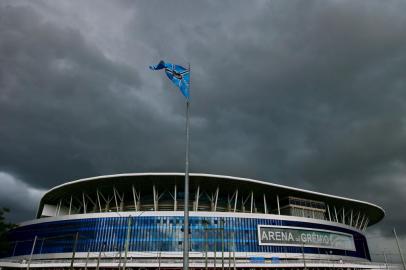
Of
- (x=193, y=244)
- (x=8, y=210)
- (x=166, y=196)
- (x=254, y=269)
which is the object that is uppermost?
(x=166, y=196)

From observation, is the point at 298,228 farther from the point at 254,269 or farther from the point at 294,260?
the point at 254,269

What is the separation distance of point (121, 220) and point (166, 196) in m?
17.1

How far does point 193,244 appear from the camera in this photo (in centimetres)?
8481

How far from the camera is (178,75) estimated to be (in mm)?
25250

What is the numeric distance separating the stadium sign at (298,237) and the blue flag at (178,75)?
74021 millimetres

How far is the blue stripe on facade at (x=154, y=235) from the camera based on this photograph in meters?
84.8

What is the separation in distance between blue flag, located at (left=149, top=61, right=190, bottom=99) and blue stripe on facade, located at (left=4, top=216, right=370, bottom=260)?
64673mm

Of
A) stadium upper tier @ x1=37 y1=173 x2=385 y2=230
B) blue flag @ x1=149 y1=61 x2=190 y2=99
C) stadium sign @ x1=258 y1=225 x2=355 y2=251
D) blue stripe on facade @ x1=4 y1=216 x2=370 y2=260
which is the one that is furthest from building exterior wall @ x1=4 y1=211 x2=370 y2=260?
blue flag @ x1=149 y1=61 x2=190 y2=99

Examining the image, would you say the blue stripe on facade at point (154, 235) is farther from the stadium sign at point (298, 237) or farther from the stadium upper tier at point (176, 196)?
the stadium upper tier at point (176, 196)

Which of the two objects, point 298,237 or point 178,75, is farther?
point 298,237

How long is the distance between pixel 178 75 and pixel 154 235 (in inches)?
2717

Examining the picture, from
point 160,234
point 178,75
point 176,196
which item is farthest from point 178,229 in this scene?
point 178,75

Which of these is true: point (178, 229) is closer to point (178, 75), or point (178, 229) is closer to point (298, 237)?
point (298, 237)

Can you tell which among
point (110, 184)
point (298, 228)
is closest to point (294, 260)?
point (298, 228)
